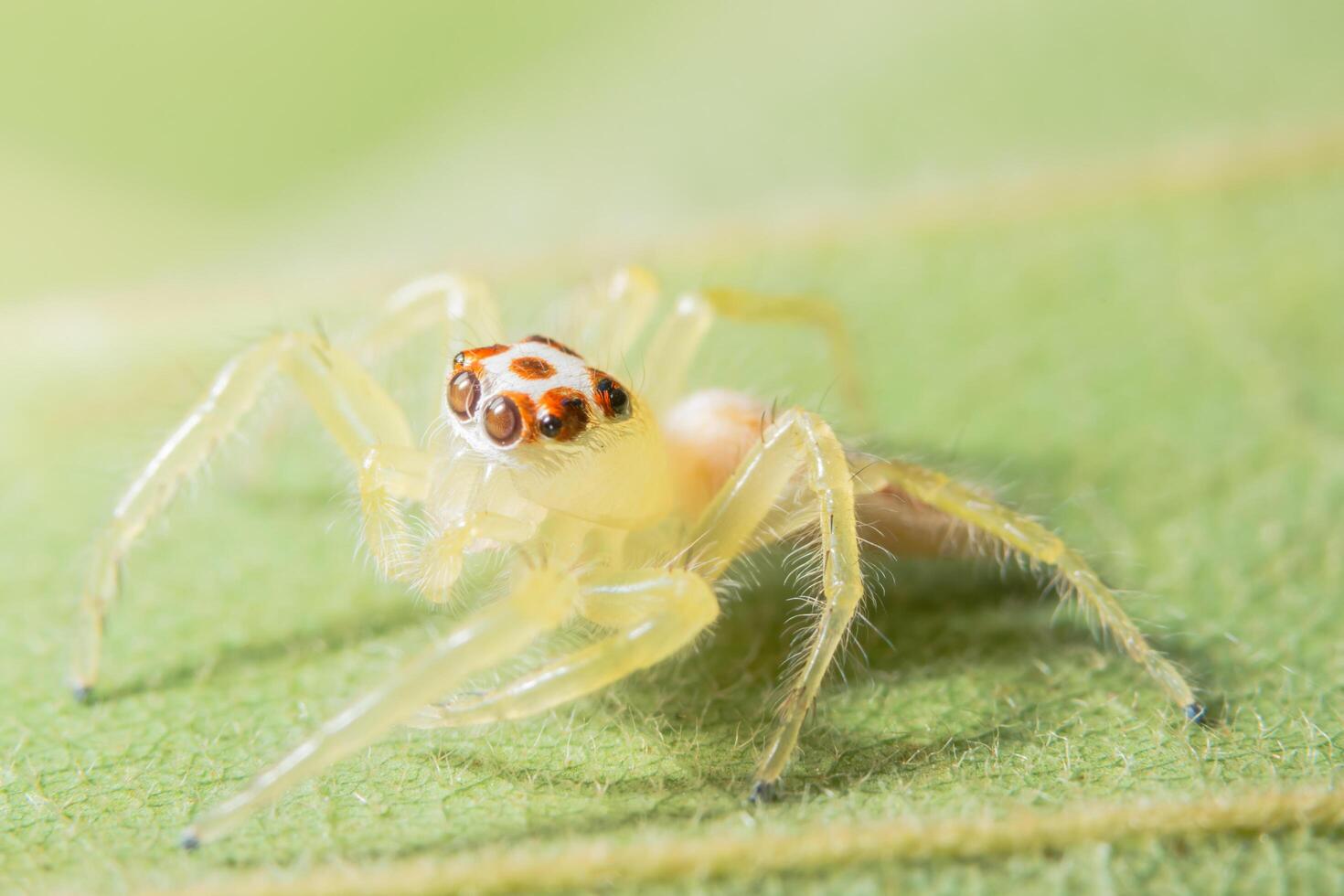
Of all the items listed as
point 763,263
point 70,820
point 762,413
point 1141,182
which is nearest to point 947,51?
point 1141,182

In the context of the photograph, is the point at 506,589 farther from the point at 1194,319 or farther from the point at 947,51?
the point at 947,51

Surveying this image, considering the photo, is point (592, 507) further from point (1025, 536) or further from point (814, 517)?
point (1025, 536)

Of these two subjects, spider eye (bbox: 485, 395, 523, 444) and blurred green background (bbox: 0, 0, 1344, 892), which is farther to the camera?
spider eye (bbox: 485, 395, 523, 444)

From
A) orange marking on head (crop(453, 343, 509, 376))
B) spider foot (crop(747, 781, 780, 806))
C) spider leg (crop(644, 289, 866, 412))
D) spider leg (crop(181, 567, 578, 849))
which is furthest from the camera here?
spider leg (crop(644, 289, 866, 412))

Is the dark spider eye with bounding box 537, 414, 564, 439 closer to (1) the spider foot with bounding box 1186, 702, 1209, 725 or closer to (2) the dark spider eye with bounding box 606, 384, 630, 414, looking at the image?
(2) the dark spider eye with bounding box 606, 384, 630, 414

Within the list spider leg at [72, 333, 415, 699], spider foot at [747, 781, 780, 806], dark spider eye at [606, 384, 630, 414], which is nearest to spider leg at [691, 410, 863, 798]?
spider foot at [747, 781, 780, 806]

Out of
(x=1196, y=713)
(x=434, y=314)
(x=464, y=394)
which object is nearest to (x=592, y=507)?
(x=464, y=394)

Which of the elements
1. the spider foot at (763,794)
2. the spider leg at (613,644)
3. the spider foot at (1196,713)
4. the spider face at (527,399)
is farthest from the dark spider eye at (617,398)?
the spider foot at (1196,713)
